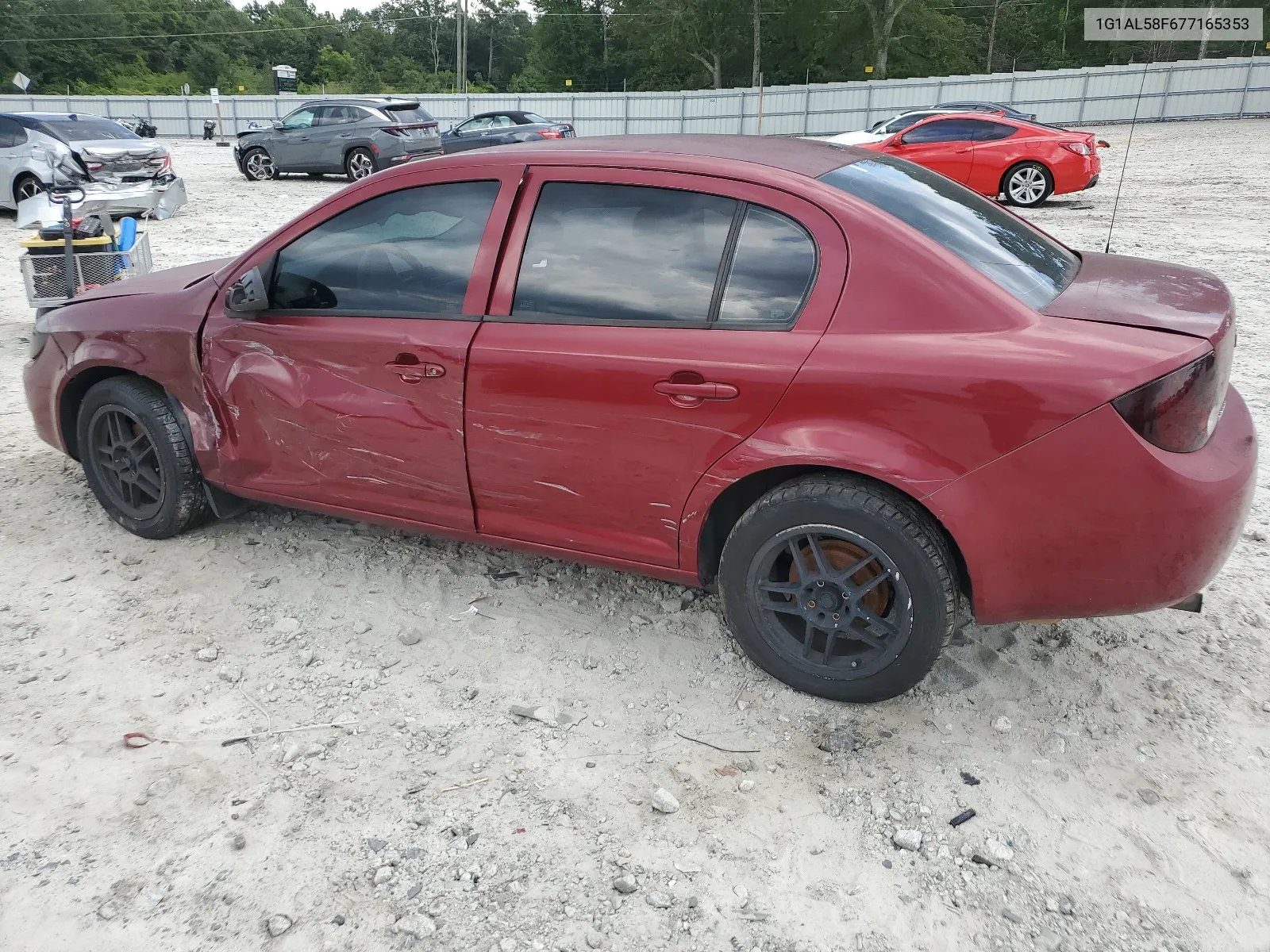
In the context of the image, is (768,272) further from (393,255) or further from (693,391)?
(393,255)

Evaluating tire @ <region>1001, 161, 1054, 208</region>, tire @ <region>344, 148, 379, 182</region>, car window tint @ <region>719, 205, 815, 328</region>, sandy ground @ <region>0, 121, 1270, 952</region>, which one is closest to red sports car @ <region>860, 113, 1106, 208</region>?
tire @ <region>1001, 161, 1054, 208</region>

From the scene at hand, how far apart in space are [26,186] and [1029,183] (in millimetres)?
14992

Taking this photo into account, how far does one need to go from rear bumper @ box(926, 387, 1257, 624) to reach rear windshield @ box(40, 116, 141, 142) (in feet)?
50.2

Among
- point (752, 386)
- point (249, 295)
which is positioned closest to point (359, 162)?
point (249, 295)

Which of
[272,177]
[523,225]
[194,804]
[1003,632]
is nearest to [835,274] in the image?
[523,225]

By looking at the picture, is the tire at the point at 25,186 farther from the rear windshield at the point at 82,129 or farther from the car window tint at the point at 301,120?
the car window tint at the point at 301,120

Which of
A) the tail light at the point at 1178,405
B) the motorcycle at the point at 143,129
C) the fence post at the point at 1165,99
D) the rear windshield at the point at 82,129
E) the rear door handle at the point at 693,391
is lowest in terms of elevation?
the rear door handle at the point at 693,391

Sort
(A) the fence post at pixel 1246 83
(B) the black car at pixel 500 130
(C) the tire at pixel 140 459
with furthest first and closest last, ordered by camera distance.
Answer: (A) the fence post at pixel 1246 83, (B) the black car at pixel 500 130, (C) the tire at pixel 140 459

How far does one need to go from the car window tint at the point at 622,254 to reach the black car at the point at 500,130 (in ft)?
61.4

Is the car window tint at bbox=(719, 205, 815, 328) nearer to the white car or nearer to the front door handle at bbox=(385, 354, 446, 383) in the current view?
the front door handle at bbox=(385, 354, 446, 383)

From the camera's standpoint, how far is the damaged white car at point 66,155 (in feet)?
43.7

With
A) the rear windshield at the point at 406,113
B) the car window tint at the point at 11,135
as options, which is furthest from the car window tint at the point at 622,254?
the rear windshield at the point at 406,113

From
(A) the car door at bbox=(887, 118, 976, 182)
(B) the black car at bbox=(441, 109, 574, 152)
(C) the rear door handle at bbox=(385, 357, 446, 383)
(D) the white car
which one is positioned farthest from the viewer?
(B) the black car at bbox=(441, 109, 574, 152)

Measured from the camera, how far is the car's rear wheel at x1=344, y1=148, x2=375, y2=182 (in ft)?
60.4
